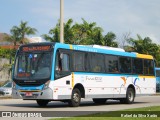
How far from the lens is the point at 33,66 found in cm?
2014

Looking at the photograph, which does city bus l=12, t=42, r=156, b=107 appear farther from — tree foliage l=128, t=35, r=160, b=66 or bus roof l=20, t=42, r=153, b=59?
tree foliage l=128, t=35, r=160, b=66

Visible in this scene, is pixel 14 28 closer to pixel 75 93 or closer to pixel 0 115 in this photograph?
pixel 75 93

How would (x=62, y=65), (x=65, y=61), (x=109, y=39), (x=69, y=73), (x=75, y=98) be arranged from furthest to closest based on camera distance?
1. (x=109, y=39)
2. (x=75, y=98)
3. (x=69, y=73)
4. (x=65, y=61)
5. (x=62, y=65)

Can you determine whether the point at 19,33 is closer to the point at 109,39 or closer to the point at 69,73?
the point at 109,39

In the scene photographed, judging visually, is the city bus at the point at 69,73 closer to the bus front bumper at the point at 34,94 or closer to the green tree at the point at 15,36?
the bus front bumper at the point at 34,94

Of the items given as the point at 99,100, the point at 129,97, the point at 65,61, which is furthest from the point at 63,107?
the point at 129,97

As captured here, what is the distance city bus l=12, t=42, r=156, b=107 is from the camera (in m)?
19.9

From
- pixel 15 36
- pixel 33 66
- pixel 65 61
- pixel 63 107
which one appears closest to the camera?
pixel 33 66

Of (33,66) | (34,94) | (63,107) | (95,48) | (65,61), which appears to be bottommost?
(63,107)

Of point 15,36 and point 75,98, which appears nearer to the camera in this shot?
point 75,98

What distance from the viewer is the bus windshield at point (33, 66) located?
65.3 ft

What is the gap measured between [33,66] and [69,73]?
177cm

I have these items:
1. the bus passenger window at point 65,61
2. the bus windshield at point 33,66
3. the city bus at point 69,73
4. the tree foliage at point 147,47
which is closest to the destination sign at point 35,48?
the city bus at point 69,73

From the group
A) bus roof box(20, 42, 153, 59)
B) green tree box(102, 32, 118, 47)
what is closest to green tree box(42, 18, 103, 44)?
green tree box(102, 32, 118, 47)
